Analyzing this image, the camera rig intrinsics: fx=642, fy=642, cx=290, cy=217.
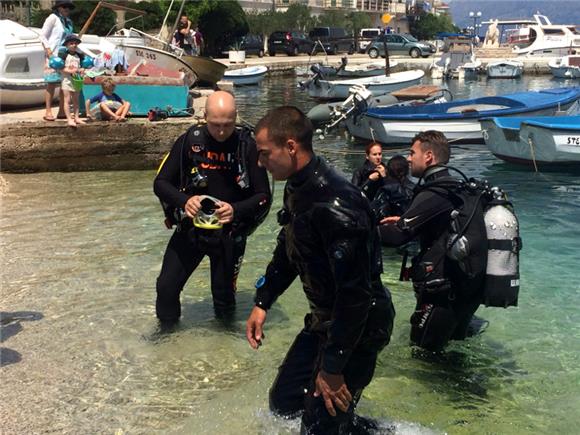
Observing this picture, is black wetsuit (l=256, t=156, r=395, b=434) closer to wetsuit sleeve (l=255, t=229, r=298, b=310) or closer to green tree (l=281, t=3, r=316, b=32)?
wetsuit sleeve (l=255, t=229, r=298, b=310)

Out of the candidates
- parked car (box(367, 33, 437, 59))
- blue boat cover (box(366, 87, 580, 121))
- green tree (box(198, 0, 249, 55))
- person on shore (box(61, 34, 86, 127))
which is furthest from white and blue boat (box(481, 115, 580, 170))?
parked car (box(367, 33, 437, 59))

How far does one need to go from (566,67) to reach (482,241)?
139ft

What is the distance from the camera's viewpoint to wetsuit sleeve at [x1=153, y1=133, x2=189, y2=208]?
4.62m

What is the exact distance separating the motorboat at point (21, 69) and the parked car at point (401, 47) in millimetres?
39074

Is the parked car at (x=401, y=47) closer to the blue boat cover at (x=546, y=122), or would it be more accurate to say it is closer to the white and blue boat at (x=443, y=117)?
the white and blue boat at (x=443, y=117)

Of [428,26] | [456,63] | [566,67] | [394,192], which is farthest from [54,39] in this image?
[428,26]

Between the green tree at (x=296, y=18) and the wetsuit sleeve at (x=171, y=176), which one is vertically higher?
the green tree at (x=296, y=18)

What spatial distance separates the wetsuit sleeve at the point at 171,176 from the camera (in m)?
4.62

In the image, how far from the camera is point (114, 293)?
6168 millimetres

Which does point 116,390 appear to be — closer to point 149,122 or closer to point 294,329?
point 294,329

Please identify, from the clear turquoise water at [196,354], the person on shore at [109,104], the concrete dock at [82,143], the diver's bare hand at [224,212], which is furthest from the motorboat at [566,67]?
the diver's bare hand at [224,212]

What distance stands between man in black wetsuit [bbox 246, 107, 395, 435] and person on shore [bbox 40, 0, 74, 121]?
953cm

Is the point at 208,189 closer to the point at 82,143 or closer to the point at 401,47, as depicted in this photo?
the point at 82,143

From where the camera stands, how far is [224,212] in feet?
14.9
